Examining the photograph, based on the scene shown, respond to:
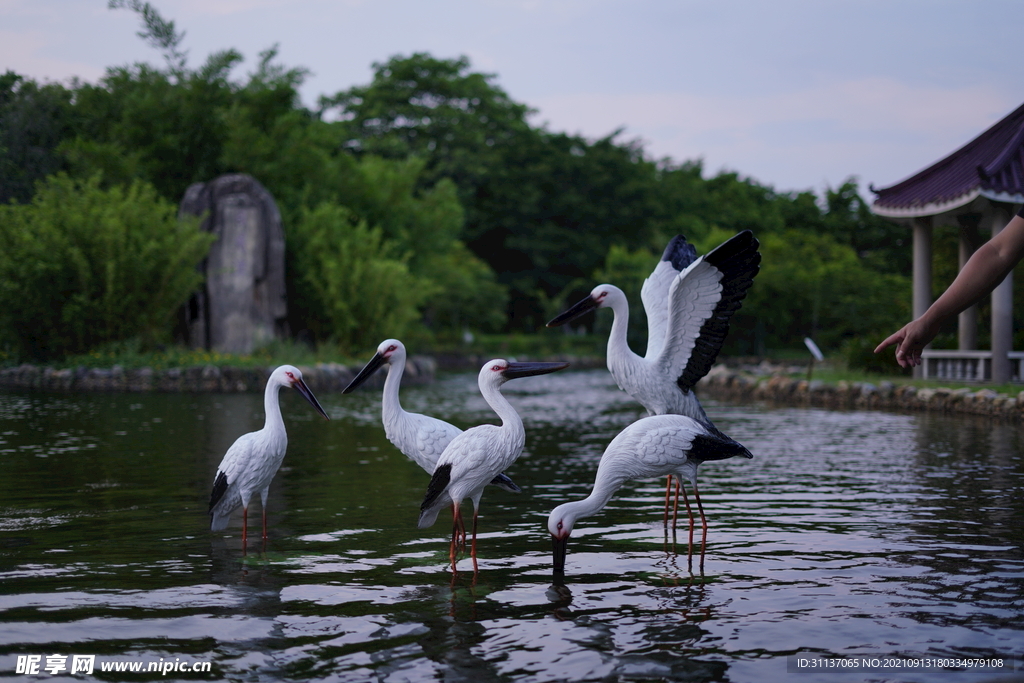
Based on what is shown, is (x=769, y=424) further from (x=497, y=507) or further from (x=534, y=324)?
(x=534, y=324)

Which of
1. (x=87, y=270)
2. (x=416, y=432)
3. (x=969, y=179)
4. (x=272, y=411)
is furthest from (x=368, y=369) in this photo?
(x=87, y=270)

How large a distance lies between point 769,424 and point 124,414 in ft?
37.4

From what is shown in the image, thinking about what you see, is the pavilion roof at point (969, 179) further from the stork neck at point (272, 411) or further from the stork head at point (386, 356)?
the stork neck at point (272, 411)

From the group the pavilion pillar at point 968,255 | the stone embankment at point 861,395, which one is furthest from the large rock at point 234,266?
the pavilion pillar at point 968,255

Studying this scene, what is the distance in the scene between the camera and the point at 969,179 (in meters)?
18.7

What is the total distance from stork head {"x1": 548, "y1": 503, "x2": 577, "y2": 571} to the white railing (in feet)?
51.0

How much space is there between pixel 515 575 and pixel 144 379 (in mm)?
19888

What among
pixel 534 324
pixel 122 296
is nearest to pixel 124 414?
pixel 122 296

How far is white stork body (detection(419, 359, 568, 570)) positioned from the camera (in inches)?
236

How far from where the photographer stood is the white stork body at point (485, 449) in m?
6.00

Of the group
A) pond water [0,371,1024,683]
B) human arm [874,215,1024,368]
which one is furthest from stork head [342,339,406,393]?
human arm [874,215,1024,368]

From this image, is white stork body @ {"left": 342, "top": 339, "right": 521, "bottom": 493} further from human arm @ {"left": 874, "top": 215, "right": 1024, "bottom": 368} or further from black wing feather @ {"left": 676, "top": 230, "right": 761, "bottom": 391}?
human arm @ {"left": 874, "top": 215, "right": 1024, "bottom": 368}

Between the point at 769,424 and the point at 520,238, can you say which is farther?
the point at 520,238

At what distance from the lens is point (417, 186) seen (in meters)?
50.4
